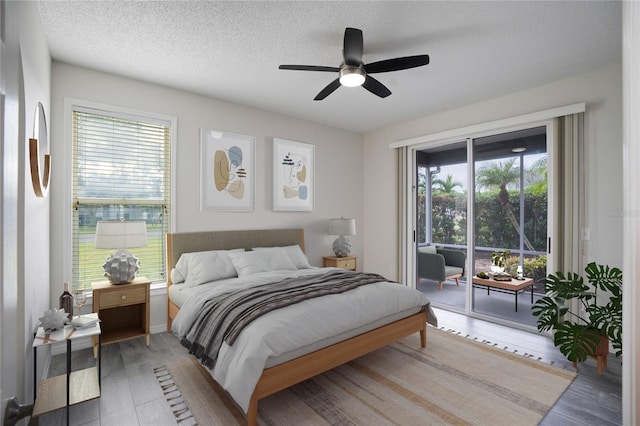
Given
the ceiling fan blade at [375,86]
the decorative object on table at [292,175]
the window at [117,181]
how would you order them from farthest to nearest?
the decorative object on table at [292,175], the window at [117,181], the ceiling fan blade at [375,86]

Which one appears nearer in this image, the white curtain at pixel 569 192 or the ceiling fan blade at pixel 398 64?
the ceiling fan blade at pixel 398 64

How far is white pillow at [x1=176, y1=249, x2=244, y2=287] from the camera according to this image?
3240 millimetres

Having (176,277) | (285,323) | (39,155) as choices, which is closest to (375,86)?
(285,323)

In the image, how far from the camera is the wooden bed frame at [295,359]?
1.96m

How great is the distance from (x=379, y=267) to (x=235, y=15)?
4259 millimetres

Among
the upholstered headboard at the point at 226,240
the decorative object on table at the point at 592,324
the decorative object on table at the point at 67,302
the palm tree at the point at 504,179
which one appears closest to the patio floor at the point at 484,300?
the palm tree at the point at 504,179

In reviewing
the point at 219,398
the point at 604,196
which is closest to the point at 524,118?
the point at 604,196

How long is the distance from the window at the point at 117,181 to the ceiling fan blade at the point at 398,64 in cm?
247

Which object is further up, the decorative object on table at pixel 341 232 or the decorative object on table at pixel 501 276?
the decorative object on table at pixel 341 232

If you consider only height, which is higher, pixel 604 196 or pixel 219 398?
pixel 604 196

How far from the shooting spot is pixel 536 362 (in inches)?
110

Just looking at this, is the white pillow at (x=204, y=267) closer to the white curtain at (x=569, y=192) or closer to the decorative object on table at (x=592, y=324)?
the decorative object on table at (x=592, y=324)

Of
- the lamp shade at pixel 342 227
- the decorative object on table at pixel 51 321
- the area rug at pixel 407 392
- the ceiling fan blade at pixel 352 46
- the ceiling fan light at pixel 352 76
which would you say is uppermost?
the ceiling fan blade at pixel 352 46

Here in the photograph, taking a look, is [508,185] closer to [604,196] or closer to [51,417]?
[604,196]
